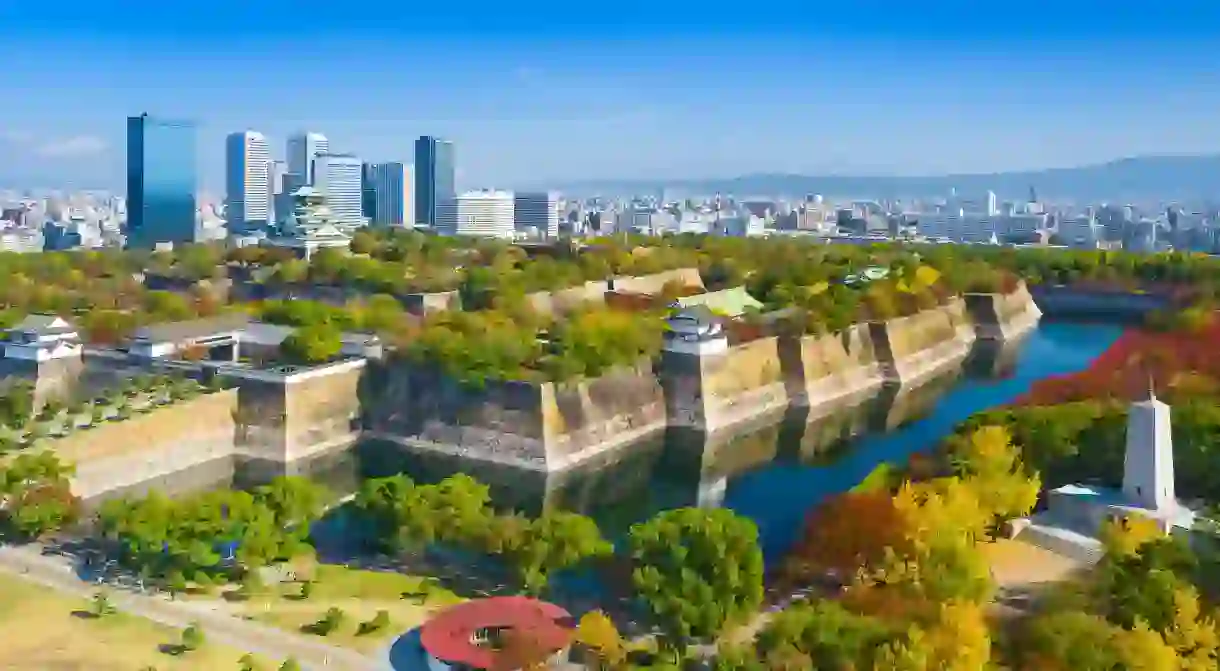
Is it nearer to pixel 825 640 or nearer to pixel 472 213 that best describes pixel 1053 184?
pixel 472 213

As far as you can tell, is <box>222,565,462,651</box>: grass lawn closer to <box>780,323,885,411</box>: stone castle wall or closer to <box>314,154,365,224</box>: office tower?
<box>780,323,885,411</box>: stone castle wall

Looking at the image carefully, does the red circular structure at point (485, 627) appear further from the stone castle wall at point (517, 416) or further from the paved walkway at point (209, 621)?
the stone castle wall at point (517, 416)

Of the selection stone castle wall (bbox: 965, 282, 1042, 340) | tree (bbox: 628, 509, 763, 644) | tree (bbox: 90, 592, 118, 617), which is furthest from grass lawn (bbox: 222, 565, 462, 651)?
stone castle wall (bbox: 965, 282, 1042, 340)

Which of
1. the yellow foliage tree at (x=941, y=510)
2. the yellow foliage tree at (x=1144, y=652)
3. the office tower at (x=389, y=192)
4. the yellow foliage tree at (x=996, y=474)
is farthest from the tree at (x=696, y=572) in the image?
the office tower at (x=389, y=192)

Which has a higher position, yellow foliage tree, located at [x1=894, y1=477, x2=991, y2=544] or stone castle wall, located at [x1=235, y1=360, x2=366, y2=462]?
yellow foliage tree, located at [x1=894, y1=477, x2=991, y2=544]

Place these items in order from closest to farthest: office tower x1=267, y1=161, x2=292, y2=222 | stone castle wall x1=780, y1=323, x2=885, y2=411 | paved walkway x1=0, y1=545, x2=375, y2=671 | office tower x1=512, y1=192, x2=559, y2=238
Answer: paved walkway x1=0, y1=545, x2=375, y2=671
stone castle wall x1=780, y1=323, x2=885, y2=411
office tower x1=267, y1=161, x2=292, y2=222
office tower x1=512, y1=192, x2=559, y2=238
